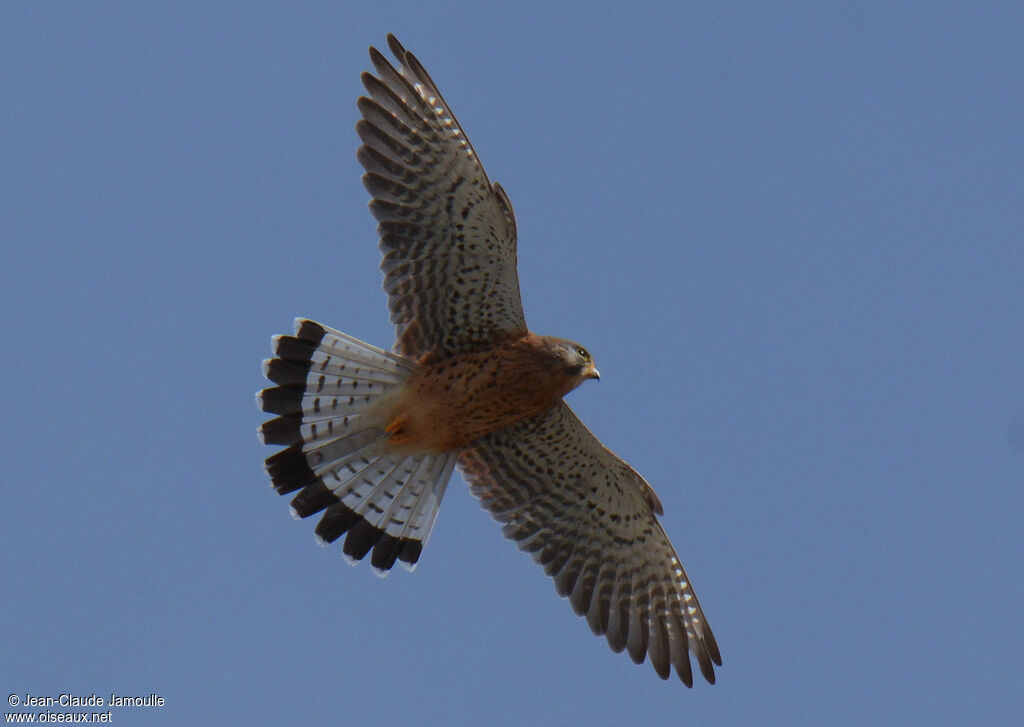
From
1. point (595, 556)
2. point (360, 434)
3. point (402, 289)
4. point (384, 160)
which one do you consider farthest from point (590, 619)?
point (384, 160)

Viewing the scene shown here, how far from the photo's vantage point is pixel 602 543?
10.0 m

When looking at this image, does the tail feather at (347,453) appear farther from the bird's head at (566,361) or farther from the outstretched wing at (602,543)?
the bird's head at (566,361)

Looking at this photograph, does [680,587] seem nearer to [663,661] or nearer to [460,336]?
[663,661]

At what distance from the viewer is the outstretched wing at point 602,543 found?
9797 millimetres

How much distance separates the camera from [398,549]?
9672 mm

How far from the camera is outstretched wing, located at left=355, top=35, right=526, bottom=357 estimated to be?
888 centimetres

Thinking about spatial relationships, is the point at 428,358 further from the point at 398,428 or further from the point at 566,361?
the point at 566,361

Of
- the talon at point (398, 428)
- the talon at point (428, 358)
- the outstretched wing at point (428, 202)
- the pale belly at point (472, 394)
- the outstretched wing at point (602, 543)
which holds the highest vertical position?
the outstretched wing at point (428, 202)

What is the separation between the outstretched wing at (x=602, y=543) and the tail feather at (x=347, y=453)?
48cm

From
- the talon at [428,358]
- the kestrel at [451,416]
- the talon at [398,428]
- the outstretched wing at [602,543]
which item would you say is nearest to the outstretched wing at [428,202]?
the kestrel at [451,416]

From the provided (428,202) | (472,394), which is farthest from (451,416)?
(428,202)

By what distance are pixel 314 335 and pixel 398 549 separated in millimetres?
1791

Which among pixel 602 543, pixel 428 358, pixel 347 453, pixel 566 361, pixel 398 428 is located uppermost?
pixel 566 361

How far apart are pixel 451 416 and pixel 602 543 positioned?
5.56 feet
